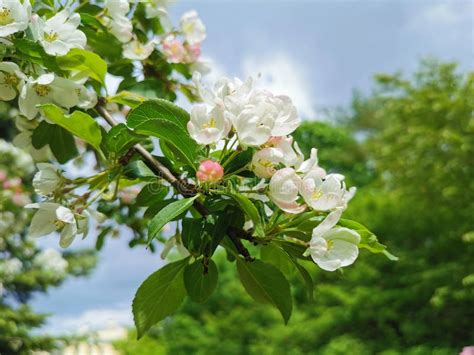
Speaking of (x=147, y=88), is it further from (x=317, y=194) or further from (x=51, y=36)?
(x=317, y=194)

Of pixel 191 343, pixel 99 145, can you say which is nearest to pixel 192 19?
pixel 99 145

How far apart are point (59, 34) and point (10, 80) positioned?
0.10 m

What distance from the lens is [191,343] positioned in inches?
354

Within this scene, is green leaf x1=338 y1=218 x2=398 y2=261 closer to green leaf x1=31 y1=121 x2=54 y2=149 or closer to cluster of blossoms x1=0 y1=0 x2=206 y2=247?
cluster of blossoms x1=0 y1=0 x2=206 y2=247

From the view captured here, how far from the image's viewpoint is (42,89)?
858mm

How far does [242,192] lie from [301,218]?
9cm

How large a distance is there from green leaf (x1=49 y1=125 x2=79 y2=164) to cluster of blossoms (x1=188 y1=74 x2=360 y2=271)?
33cm

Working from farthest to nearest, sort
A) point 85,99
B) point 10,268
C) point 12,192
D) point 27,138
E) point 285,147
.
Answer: point 10,268 → point 12,192 → point 27,138 → point 85,99 → point 285,147

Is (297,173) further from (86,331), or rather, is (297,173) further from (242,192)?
(86,331)

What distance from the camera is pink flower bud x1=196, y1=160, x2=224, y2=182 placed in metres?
0.73

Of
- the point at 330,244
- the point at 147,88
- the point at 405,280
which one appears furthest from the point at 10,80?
the point at 405,280

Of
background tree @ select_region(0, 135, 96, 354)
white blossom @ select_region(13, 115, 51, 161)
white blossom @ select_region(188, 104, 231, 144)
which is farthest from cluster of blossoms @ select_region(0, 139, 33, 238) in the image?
white blossom @ select_region(188, 104, 231, 144)

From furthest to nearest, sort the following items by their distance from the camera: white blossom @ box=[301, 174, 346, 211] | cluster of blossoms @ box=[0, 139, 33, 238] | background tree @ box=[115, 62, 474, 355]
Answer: background tree @ box=[115, 62, 474, 355] → cluster of blossoms @ box=[0, 139, 33, 238] → white blossom @ box=[301, 174, 346, 211]

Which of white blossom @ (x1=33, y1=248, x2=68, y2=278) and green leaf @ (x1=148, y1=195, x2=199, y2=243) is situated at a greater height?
white blossom @ (x1=33, y1=248, x2=68, y2=278)
